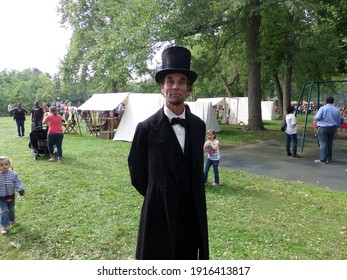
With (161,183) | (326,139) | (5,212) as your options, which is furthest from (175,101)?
(326,139)

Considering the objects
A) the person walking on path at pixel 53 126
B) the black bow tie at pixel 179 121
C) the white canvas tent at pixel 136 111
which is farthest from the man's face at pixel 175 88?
the white canvas tent at pixel 136 111

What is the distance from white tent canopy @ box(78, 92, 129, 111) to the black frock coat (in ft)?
45.6

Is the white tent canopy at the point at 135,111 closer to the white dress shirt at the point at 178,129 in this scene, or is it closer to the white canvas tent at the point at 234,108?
the white canvas tent at the point at 234,108

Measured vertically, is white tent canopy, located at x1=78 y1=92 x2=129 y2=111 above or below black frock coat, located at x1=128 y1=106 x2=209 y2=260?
above

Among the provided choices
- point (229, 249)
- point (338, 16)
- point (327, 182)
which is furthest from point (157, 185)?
point (338, 16)

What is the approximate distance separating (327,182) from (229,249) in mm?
4873

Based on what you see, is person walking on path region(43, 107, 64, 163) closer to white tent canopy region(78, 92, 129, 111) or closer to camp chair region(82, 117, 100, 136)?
white tent canopy region(78, 92, 129, 111)

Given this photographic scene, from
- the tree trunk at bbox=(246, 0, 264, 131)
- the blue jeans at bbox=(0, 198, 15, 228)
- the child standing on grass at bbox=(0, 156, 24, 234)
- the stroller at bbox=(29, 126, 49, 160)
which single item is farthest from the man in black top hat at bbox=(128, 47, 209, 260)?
the tree trunk at bbox=(246, 0, 264, 131)

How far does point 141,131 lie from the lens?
2.40m

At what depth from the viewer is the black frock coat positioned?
7.57ft

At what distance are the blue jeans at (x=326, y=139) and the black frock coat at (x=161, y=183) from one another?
9001mm

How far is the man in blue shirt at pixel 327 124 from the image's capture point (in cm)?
1004

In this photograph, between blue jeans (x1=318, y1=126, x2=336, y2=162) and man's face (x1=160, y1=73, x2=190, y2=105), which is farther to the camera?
blue jeans (x1=318, y1=126, x2=336, y2=162)

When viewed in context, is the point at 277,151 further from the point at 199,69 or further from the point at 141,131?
the point at 141,131
